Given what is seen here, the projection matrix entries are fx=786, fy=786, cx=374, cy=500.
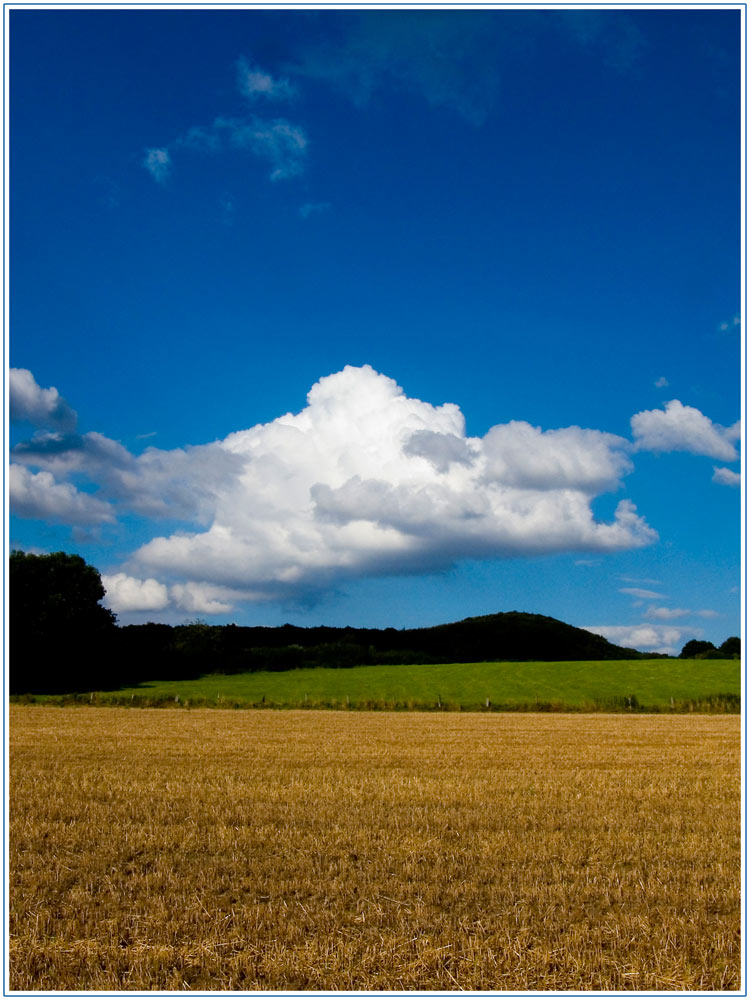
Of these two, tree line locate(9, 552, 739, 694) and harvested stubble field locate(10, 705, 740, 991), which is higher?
harvested stubble field locate(10, 705, 740, 991)

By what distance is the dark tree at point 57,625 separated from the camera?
73.8 m

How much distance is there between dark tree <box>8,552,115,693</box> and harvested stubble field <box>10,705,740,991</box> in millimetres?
55737

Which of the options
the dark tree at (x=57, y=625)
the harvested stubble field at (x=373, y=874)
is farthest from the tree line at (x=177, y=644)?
the harvested stubble field at (x=373, y=874)

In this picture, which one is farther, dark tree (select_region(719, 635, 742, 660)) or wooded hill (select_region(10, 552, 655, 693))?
dark tree (select_region(719, 635, 742, 660))

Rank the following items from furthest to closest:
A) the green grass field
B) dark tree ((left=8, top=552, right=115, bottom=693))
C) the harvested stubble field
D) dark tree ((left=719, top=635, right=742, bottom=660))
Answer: dark tree ((left=719, top=635, right=742, bottom=660)), dark tree ((left=8, top=552, right=115, bottom=693)), the green grass field, the harvested stubble field

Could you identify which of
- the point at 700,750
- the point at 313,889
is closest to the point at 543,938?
the point at 313,889

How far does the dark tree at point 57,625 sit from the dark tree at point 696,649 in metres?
69.9

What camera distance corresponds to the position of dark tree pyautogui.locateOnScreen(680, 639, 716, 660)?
98625 millimetres

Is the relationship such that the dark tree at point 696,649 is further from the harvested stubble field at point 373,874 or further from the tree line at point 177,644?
the harvested stubble field at point 373,874

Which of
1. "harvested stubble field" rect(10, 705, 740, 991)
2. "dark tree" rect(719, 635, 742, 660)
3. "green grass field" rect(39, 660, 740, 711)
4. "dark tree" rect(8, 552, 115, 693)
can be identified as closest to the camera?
"harvested stubble field" rect(10, 705, 740, 991)

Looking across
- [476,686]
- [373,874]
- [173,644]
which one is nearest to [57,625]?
[173,644]

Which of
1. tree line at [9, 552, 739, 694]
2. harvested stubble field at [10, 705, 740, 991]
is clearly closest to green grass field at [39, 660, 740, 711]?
tree line at [9, 552, 739, 694]

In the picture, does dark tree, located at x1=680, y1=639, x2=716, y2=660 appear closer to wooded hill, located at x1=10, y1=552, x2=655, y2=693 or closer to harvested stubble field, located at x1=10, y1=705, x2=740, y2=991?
wooded hill, located at x1=10, y1=552, x2=655, y2=693

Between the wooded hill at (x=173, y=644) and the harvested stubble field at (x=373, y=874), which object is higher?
the harvested stubble field at (x=373, y=874)
